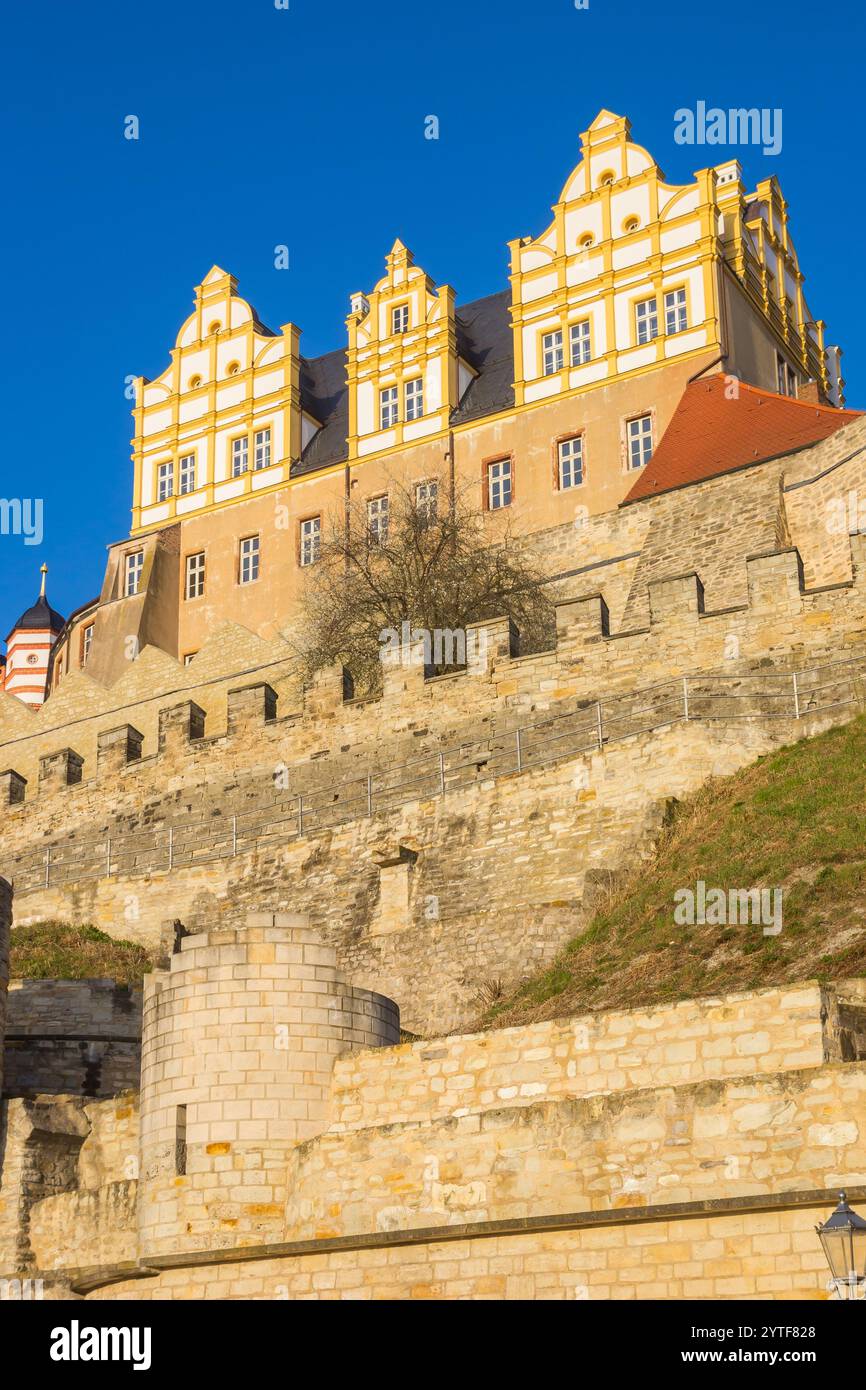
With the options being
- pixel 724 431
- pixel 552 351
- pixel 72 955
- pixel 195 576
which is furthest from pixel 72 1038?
pixel 195 576

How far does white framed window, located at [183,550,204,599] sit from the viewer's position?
4397cm

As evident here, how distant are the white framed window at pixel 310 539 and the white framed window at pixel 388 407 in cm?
263

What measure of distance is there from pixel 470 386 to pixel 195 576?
7678mm

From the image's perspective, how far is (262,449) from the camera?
147 ft

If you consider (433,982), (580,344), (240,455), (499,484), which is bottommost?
(433,982)

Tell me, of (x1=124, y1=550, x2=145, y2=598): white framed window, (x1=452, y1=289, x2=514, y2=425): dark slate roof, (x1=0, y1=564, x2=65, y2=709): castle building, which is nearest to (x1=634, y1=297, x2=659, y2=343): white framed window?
(x1=452, y1=289, x2=514, y2=425): dark slate roof

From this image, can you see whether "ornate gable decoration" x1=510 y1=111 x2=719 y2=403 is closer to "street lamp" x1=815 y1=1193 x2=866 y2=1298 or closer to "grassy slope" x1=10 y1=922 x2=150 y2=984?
"grassy slope" x1=10 y1=922 x2=150 y2=984

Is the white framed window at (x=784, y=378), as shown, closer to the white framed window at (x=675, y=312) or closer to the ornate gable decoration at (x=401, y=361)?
the white framed window at (x=675, y=312)

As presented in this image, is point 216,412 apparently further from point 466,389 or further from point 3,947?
point 3,947

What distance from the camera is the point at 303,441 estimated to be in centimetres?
4494

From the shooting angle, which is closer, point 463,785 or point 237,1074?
point 237,1074
